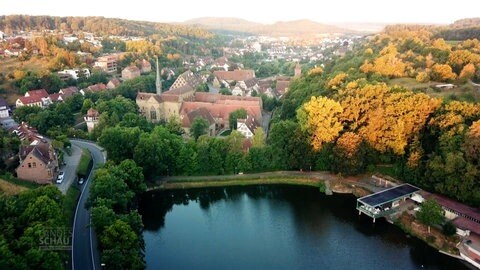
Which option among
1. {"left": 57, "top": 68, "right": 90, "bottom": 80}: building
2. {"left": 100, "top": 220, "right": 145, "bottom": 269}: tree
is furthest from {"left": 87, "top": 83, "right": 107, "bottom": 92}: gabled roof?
{"left": 100, "top": 220, "right": 145, "bottom": 269}: tree

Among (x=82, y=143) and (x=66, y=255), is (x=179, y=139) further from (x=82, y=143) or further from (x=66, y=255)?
(x=66, y=255)

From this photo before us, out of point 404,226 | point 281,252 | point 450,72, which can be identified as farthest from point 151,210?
point 450,72

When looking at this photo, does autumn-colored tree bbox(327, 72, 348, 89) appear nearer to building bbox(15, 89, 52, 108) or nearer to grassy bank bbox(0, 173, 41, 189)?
grassy bank bbox(0, 173, 41, 189)

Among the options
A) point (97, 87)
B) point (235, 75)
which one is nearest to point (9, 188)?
point (97, 87)

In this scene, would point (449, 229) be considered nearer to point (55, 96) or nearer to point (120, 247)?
point (120, 247)

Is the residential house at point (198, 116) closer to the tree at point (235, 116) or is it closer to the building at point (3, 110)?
the tree at point (235, 116)
